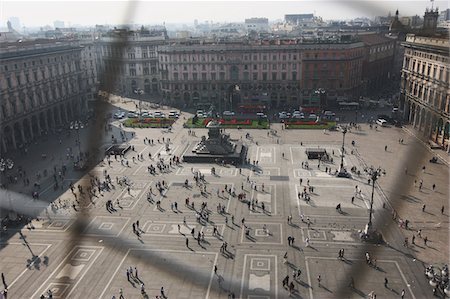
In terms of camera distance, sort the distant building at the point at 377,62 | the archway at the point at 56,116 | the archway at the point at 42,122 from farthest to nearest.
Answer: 1. the distant building at the point at 377,62
2. the archway at the point at 56,116
3. the archway at the point at 42,122

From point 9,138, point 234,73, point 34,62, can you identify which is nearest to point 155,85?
point 234,73

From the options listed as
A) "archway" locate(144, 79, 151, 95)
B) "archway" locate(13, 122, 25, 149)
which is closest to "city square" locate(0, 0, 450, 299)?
"archway" locate(13, 122, 25, 149)

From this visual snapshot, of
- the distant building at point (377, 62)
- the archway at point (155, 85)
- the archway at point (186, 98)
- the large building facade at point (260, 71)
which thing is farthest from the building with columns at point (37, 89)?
the distant building at point (377, 62)

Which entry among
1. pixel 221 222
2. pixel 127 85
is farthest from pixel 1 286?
pixel 127 85

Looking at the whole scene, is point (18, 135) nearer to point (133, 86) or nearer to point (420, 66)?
point (133, 86)

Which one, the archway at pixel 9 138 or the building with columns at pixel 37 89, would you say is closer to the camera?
the building with columns at pixel 37 89

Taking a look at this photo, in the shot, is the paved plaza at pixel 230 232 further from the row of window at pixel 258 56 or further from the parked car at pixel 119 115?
the row of window at pixel 258 56

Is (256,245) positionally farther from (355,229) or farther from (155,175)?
(155,175)
